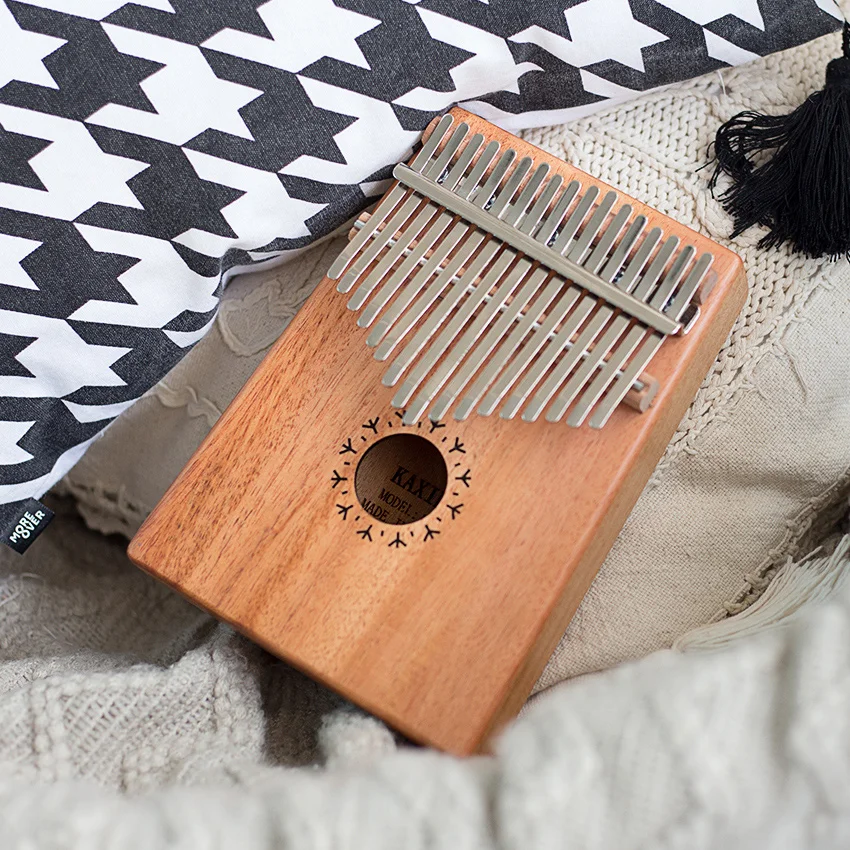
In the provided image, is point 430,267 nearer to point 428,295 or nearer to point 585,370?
point 428,295

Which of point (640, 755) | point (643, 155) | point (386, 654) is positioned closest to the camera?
point (640, 755)

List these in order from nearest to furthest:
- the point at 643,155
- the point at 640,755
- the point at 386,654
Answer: the point at 640,755 → the point at 386,654 → the point at 643,155

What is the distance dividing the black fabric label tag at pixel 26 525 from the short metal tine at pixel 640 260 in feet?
1.62

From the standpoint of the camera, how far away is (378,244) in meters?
0.66

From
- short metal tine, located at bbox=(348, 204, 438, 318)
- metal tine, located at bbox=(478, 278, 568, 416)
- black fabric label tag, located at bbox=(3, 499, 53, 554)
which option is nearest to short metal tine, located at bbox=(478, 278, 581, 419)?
metal tine, located at bbox=(478, 278, 568, 416)

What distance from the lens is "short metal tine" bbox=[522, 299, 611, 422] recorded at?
61cm

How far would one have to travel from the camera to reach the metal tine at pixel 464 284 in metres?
0.64

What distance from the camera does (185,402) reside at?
80 cm

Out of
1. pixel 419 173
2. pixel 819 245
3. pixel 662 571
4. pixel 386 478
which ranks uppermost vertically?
pixel 419 173

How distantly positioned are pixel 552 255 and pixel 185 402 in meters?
0.37

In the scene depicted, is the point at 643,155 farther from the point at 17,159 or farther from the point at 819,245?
the point at 17,159

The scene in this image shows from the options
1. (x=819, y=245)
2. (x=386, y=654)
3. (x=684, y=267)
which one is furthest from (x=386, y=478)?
(x=819, y=245)

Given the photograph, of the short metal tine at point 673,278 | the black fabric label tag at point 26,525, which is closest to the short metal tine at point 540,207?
Answer: the short metal tine at point 673,278

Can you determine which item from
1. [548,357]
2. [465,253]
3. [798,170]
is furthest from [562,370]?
[798,170]
